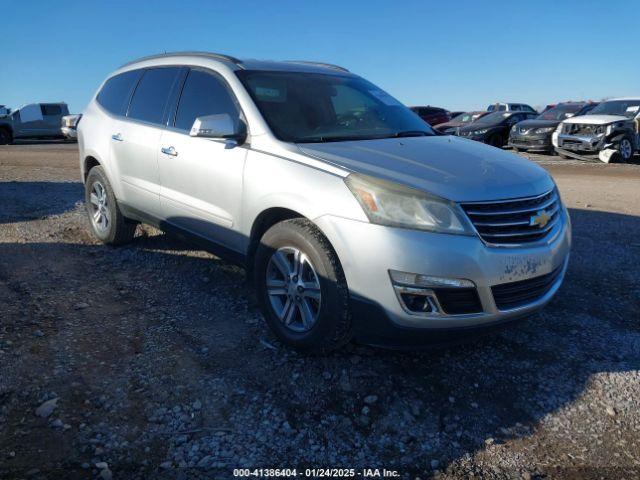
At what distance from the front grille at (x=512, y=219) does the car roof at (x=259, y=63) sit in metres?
2.12

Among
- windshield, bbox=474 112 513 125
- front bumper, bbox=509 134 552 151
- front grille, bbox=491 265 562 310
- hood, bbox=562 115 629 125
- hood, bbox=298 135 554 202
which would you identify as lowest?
front bumper, bbox=509 134 552 151

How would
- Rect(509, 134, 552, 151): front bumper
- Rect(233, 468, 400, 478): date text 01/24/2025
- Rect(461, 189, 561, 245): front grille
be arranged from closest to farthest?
Rect(233, 468, 400, 478): date text 01/24/2025, Rect(461, 189, 561, 245): front grille, Rect(509, 134, 552, 151): front bumper

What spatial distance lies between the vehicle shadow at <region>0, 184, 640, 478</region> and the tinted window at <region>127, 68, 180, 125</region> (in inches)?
55.4

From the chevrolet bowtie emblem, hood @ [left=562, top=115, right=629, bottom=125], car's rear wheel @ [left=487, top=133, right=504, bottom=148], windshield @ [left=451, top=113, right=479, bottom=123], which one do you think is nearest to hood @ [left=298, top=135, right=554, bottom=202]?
the chevrolet bowtie emblem

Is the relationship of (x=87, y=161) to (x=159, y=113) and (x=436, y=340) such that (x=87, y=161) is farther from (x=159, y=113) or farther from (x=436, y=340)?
(x=436, y=340)

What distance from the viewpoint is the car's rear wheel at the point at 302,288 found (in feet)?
9.73

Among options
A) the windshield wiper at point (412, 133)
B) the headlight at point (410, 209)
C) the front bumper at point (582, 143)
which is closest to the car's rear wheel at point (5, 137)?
the front bumper at point (582, 143)

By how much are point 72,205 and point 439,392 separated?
6432 millimetres

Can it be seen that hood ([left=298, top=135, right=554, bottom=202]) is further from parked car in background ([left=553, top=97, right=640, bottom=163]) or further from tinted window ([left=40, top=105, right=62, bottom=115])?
tinted window ([left=40, top=105, right=62, bottom=115])

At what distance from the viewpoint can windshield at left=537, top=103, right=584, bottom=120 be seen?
17703 mm

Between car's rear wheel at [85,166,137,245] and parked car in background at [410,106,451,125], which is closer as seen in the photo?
car's rear wheel at [85,166,137,245]

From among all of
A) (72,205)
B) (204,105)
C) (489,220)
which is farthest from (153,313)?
(72,205)

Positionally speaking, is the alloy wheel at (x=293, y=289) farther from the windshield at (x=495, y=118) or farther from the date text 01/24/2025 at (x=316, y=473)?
the windshield at (x=495, y=118)

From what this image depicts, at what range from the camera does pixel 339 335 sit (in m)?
3.04
